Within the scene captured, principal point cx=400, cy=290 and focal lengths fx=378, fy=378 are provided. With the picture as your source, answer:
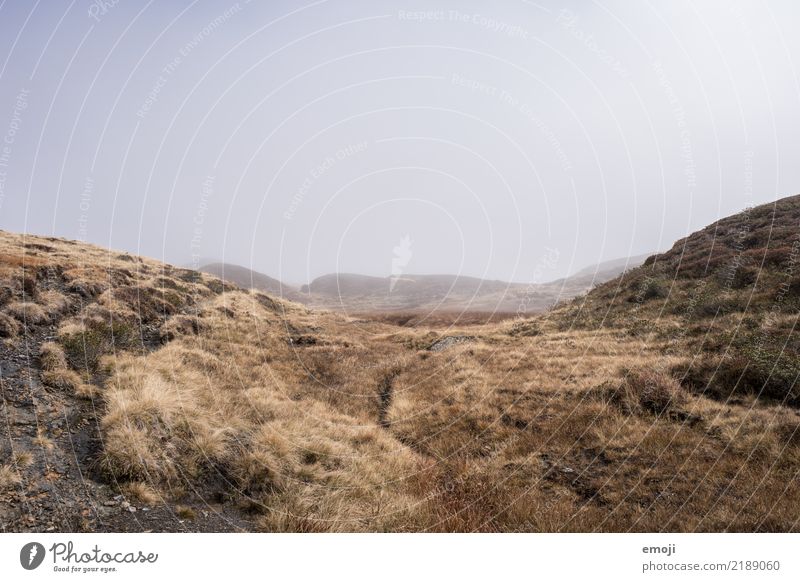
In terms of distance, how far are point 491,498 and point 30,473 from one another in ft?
26.2

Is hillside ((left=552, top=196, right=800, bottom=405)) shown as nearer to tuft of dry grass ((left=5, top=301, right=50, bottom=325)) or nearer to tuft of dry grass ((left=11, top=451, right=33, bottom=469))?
tuft of dry grass ((left=11, top=451, right=33, bottom=469))

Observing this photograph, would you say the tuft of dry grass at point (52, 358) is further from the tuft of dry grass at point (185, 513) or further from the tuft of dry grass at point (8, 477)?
the tuft of dry grass at point (185, 513)

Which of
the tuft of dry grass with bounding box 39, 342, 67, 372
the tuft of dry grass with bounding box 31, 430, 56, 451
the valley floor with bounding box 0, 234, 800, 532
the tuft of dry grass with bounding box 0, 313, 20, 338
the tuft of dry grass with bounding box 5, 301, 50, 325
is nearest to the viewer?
the valley floor with bounding box 0, 234, 800, 532

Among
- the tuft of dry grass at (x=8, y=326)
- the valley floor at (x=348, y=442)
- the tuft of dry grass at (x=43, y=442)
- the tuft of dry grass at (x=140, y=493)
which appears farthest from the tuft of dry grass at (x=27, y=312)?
the tuft of dry grass at (x=140, y=493)

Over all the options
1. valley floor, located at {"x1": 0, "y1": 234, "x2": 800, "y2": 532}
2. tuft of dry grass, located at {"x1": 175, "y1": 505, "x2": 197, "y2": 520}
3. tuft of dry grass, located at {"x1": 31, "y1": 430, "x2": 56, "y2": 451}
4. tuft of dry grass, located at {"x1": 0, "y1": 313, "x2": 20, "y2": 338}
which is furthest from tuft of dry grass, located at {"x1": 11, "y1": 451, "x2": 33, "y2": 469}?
tuft of dry grass, located at {"x1": 0, "y1": 313, "x2": 20, "y2": 338}

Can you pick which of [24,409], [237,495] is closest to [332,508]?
[237,495]

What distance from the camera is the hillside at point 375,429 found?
6426mm

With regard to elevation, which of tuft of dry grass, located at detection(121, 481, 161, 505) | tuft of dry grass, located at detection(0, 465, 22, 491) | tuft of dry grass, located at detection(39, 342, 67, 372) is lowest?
tuft of dry grass, located at detection(121, 481, 161, 505)

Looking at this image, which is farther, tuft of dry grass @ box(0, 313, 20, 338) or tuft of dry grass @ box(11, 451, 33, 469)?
tuft of dry grass @ box(0, 313, 20, 338)

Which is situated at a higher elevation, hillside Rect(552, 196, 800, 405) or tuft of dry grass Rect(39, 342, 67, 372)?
hillside Rect(552, 196, 800, 405)

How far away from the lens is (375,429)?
11359 millimetres

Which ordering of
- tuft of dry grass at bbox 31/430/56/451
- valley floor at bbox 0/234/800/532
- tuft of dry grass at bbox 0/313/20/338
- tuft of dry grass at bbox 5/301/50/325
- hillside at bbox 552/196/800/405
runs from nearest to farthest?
valley floor at bbox 0/234/800/532
tuft of dry grass at bbox 31/430/56/451
tuft of dry grass at bbox 0/313/20/338
hillside at bbox 552/196/800/405
tuft of dry grass at bbox 5/301/50/325

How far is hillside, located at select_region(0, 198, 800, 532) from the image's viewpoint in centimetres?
643

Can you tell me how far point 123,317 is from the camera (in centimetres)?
1650
